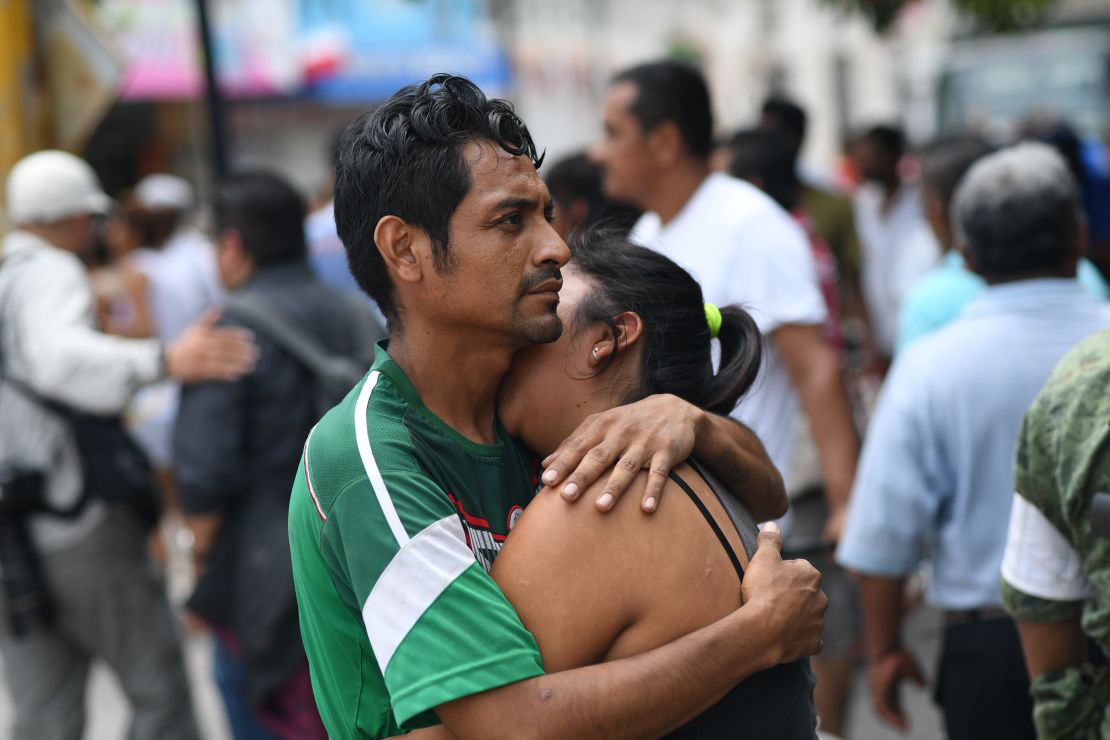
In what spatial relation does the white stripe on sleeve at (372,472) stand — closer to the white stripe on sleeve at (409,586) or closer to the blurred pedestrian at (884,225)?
the white stripe on sleeve at (409,586)

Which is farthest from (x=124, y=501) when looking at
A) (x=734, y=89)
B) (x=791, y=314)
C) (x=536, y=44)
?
(x=734, y=89)

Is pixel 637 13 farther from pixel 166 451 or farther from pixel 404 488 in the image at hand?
pixel 404 488

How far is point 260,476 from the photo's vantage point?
4.34 meters

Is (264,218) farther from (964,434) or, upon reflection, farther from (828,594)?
(964,434)

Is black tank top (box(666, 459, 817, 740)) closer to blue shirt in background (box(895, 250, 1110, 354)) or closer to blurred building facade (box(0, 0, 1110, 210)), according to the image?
blue shirt in background (box(895, 250, 1110, 354))

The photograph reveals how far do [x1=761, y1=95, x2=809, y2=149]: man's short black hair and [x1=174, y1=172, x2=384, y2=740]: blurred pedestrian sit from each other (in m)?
3.79

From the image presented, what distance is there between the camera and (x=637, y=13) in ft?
98.7

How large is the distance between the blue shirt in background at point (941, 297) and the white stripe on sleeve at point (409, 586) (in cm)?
296

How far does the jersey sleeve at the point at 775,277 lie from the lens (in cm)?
407

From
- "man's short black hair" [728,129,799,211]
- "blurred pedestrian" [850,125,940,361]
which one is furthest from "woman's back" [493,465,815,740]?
"blurred pedestrian" [850,125,940,361]

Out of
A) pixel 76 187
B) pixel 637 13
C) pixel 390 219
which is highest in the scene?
pixel 390 219

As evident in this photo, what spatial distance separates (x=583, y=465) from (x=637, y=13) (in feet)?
96.5

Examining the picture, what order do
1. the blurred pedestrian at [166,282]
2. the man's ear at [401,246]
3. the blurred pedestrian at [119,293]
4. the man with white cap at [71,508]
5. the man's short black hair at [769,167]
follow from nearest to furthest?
1. the man's ear at [401,246]
2. the man with white cap at [71,508]
3. the man's short black hair at [769,167]
4. the blurred pedestrian at [166,282]
5. the blurred pedestrian at [119,293]

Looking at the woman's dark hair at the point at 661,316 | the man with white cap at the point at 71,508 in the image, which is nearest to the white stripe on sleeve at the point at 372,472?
the woman's dark hair at the point at 661,316
